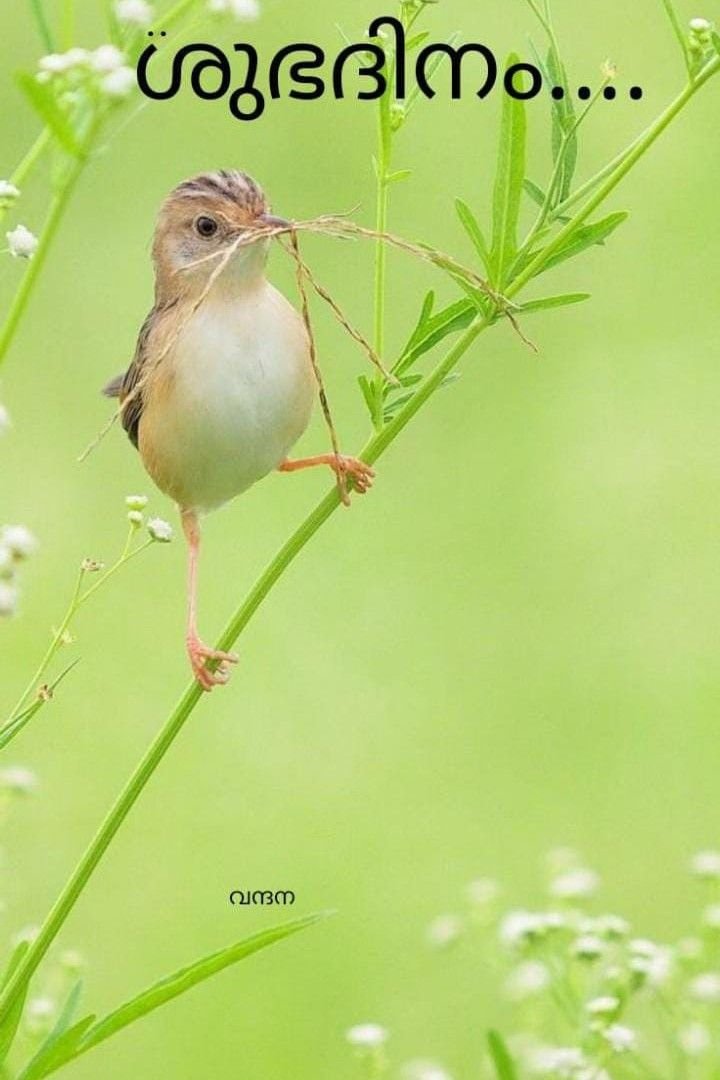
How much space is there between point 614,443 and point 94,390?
1.93 m

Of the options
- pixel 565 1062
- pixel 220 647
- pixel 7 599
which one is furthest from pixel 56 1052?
pixel 565 1062

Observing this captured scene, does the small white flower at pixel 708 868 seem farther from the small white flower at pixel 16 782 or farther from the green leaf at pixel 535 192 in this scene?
the green leaf at pixel 535 192

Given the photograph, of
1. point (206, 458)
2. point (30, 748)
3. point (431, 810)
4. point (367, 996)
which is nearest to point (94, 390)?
point (30, 748)

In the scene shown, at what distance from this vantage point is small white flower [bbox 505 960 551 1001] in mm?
2912

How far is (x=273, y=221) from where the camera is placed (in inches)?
105

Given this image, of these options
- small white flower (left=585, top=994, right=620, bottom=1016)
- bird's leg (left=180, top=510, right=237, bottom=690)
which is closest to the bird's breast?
bird's leg (left=180, top=510, right=237, bottom=690)

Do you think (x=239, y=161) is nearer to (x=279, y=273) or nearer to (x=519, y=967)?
(x=279, y=273)

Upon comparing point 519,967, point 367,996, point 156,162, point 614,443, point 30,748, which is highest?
point 156,162

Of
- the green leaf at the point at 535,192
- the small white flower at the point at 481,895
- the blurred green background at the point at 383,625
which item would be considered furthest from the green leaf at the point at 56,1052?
the blurred green background at the point at 383,625

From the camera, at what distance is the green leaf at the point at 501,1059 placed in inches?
82.8

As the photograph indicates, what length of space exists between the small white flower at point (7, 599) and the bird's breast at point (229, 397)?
1279 mm

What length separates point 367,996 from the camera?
5.85 m

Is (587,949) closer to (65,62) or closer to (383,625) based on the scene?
(65,62)

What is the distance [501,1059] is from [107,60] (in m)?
1.08
